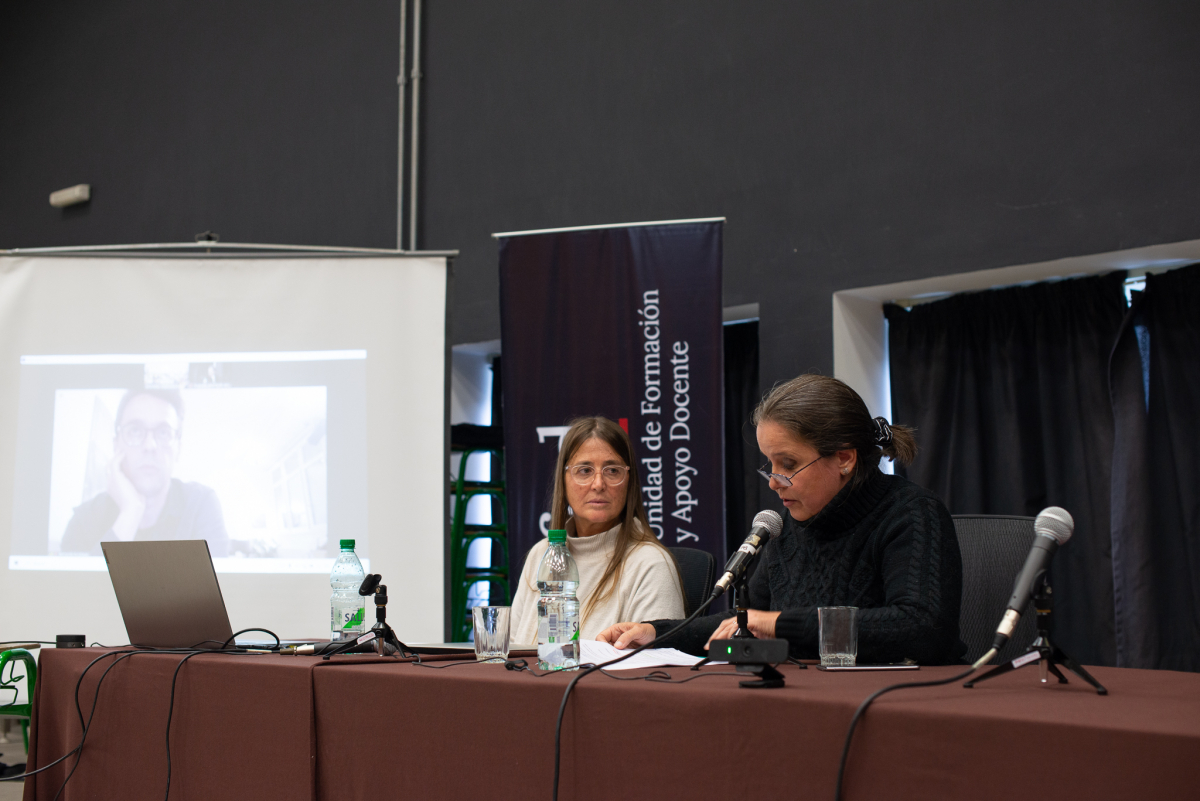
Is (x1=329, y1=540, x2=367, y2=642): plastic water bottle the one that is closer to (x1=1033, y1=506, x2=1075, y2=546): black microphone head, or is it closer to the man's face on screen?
the man's face on screen

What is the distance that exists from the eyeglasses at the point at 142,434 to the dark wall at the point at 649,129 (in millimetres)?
1554

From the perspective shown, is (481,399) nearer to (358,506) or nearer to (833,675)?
(358,506)

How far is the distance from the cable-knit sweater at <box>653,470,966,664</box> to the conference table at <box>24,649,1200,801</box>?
4.6 inches

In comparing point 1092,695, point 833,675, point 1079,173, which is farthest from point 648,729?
point 1079,173

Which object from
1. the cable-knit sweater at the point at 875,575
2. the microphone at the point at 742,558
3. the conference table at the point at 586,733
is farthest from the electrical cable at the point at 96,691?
the microphone at the point at 742,558

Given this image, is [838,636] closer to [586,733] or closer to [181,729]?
[586,733]

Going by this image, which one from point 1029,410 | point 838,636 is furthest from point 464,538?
point 838,636

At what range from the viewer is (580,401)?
3.42m

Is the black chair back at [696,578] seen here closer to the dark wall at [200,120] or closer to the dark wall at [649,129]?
the dark wall at [649,129]

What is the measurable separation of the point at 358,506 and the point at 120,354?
99 cm

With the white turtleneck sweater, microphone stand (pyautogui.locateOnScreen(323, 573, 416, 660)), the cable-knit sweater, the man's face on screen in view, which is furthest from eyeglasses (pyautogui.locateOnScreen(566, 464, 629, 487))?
the man's face on screen

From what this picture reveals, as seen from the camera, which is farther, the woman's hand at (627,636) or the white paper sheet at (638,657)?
the woman's hand at (627,636)

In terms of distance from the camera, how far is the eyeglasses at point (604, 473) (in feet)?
7.61

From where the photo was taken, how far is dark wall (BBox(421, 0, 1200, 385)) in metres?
3.21
